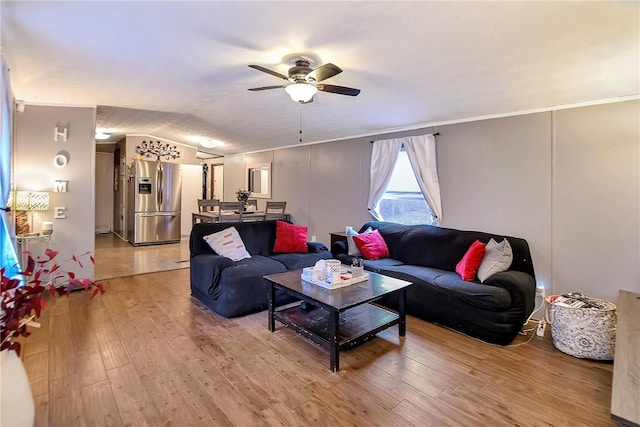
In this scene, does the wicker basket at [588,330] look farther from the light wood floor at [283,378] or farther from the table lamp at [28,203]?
the table lamp at [28,203]

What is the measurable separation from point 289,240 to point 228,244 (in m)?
0.85

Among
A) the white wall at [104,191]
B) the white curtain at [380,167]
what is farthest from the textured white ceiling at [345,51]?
the white wall at [104,191]

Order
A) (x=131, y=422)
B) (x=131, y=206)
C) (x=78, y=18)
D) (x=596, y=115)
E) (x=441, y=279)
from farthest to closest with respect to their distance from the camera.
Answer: (x=131, y=206) → (x=441, y=279) → (x=596, y=115) → (x=78, y=18) → (x=131, y=422)

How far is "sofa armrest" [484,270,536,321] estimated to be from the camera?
279 centimetres

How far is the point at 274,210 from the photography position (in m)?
6.18

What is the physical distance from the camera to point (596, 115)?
3.03m

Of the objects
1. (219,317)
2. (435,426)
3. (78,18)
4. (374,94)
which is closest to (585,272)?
(435,426)

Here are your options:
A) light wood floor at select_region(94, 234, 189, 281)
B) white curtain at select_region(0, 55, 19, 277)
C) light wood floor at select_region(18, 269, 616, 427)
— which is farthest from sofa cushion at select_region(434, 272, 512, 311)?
light wood floor at select_region(94, 234, 189, 281)

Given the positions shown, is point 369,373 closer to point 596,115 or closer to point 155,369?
point 155,369

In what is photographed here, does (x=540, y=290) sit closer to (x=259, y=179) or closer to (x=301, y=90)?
(x=301, y=90)

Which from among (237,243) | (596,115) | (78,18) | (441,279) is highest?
(78,18)

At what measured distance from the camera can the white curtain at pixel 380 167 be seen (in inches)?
185

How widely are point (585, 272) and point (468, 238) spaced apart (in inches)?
43.2

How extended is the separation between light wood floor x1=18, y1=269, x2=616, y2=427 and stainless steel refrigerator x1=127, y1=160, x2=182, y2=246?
4.22 meters
